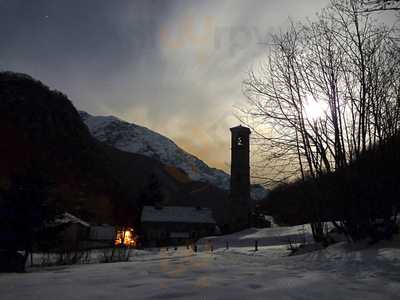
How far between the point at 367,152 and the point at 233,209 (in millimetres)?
44011

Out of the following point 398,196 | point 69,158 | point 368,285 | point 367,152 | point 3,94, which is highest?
point 3,94

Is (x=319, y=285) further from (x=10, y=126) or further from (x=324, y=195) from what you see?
(x=10, y=126)

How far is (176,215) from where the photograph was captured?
5725cm

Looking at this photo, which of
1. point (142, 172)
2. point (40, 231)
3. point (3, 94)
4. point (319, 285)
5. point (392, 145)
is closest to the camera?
point (319, 285)

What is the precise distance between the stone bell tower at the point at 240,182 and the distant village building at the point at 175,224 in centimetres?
662

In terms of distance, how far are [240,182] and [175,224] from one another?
43.2ft

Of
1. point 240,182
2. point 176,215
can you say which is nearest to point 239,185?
point 240,182

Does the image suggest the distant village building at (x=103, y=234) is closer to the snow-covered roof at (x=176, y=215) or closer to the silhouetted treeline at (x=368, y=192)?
the snow-covered roof at (x=176, y=215)

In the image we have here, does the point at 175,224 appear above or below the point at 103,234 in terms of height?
above

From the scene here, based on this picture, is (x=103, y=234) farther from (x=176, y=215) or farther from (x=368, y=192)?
(x=368, y=192)

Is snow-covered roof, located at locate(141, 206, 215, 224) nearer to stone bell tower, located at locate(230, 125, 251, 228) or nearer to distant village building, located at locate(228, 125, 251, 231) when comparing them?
distant village building, located at locate(228, 125, 251, 231)

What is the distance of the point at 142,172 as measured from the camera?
12706 cm

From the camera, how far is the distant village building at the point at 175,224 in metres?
54.4

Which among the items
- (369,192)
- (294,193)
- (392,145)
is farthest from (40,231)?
(392,145)
